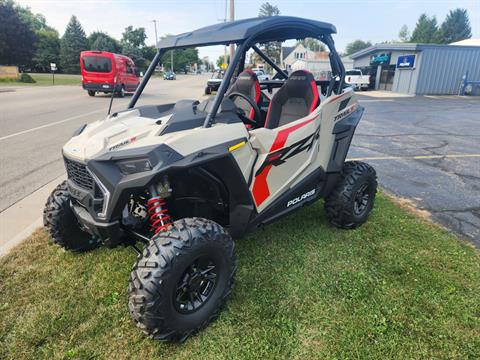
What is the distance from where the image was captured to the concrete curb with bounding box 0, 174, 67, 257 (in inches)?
142

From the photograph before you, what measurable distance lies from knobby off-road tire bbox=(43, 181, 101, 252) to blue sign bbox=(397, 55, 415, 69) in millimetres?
27952

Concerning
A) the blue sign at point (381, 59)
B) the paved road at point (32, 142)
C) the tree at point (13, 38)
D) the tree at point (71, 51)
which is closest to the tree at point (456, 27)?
the blue sign at point (381, 59)

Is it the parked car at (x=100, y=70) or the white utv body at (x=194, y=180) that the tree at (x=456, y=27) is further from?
the white utv body at (x=194, y=180)

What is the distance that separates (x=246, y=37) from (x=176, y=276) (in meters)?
1.79

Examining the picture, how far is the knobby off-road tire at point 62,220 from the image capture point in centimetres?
306

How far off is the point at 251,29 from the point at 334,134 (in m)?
1.45

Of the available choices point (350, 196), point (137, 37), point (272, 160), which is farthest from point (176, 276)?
point (137, 37)

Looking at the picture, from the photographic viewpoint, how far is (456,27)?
269ft

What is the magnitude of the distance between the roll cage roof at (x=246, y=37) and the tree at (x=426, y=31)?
97.7m

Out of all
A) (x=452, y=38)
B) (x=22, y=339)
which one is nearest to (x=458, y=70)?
(x=22, y=339)

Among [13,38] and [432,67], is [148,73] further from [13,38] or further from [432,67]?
[13,38]

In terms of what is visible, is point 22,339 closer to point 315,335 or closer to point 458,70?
point 315,335

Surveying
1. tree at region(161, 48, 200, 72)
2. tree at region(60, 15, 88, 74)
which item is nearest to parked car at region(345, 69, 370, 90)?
tree at region(161, 48, 200, 72)

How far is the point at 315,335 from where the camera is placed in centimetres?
243
